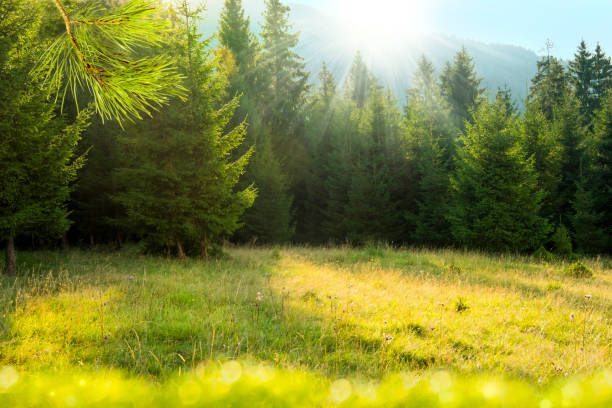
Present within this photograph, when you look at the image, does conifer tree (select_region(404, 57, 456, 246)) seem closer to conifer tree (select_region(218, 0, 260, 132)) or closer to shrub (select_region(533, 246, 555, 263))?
shrub (select_region(533, 246, 555, 263))

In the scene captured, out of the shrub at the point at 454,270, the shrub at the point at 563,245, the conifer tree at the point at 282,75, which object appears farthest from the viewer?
the conifer tree at the point at 282,75

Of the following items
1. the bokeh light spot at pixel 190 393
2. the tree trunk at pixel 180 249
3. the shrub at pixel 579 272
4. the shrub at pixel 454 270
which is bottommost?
the tree trunk at pixel 180 249

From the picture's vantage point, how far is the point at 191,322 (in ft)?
15.8

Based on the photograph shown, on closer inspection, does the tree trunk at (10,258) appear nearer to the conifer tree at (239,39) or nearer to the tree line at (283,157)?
the tree line at (283,157)

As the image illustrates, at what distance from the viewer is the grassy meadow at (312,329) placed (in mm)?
3598

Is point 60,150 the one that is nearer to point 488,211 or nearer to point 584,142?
point 488,211

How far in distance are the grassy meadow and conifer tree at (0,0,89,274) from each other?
175 centimetres

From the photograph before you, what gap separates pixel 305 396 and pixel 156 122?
467 inches

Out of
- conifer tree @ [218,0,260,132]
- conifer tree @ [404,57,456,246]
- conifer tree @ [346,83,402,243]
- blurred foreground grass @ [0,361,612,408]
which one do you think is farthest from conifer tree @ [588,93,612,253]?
blurred foreground grass @ [0,361,612,408]

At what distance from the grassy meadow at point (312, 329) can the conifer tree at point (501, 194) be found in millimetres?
9468

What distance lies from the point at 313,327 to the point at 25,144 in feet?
28.7

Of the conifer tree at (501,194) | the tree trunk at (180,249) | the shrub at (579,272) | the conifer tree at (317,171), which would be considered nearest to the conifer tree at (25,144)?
the tree trunk at (180,249)

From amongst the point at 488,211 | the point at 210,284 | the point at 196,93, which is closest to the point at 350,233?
the point at 488,211

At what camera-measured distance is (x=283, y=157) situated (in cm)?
2738
